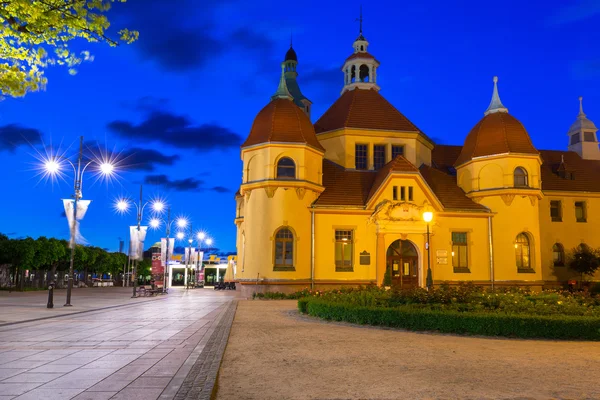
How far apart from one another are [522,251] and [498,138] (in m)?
8.53

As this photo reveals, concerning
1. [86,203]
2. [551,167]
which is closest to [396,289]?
[86,203]

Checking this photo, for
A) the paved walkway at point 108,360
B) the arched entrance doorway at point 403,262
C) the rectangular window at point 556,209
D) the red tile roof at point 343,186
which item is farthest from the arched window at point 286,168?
the rectangular window at point 556,209

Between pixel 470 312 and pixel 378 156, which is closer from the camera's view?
pixel 470 312

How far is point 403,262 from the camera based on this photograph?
36.1 m

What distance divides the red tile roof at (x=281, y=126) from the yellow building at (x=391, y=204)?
3.9 inches

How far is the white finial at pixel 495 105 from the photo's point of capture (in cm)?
4038

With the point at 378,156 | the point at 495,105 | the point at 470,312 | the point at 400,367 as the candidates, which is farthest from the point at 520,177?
the point at 400,367

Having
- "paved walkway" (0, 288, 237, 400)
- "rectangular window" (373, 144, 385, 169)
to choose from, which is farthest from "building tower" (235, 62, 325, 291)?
"paved walkway" (0, 288, 237, 400)

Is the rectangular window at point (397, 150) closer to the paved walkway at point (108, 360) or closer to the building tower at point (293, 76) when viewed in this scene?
the building tower at point (293, 76)

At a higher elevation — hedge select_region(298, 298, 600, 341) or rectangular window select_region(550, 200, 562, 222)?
rectangular window select_region(550, 200, 562, 222)

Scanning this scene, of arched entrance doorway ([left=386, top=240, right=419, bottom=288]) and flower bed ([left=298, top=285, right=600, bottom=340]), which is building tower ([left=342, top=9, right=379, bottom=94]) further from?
flower bed ([left=298, top=285, right=600, bottom=340])

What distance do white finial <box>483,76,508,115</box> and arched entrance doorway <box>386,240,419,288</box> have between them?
43.2 ft

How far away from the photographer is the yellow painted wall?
41219 millimetres

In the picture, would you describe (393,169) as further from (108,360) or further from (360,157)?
(108,360)
